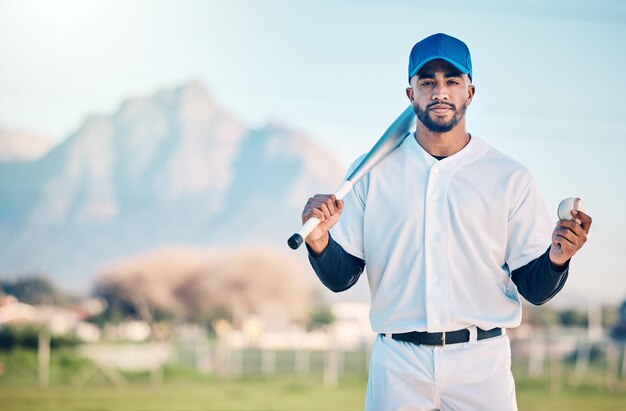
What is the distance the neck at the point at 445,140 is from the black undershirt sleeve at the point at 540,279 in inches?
19.8

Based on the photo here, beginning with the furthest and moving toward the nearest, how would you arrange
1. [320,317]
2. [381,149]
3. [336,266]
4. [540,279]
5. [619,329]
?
[320,317]
[619,329]
[381,149]
[336,266]
[540,279]

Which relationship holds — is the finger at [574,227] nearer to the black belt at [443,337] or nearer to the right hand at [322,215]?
the black belt at [443,337]

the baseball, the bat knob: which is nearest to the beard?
the baseball

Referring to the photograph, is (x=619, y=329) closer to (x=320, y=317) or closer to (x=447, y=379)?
(x=320, y=317)

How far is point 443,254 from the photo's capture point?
2.86 m

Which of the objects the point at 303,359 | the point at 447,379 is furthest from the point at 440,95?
the point at 303,359

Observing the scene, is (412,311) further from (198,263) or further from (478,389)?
(198,263)

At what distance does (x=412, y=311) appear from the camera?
9.34ft

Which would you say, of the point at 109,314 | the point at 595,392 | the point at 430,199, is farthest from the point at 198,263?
the point at 430,199

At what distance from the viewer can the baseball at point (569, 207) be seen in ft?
8.46

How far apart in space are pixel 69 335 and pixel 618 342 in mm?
12259

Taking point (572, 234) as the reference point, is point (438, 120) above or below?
above

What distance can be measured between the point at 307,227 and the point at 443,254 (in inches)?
19.4

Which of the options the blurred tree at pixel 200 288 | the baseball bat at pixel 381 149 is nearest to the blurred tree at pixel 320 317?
the blurred tree at pixel 200 288
